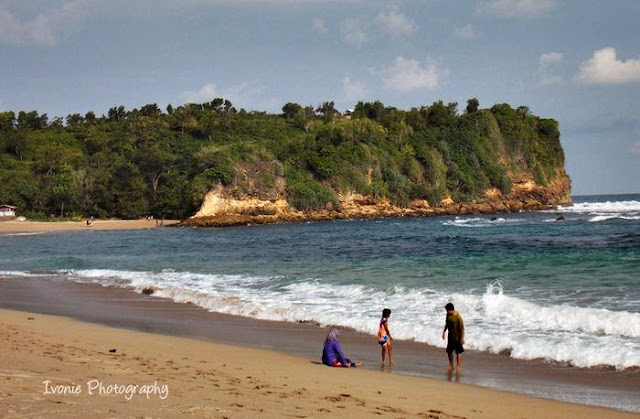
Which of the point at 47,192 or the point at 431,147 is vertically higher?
the point at 431,147

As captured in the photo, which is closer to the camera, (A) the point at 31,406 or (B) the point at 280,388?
(A) the point at 31,406

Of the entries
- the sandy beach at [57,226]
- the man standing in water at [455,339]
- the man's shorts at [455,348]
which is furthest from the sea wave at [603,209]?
the man's shorts at [455,348]

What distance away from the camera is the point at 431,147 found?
99875 millimetres

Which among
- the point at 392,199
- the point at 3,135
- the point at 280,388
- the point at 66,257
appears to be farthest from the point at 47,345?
the point at 3,135

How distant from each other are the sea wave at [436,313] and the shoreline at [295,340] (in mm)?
462

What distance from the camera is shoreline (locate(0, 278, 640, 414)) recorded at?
8.93 m

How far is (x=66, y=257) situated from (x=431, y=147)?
73870 millimetres

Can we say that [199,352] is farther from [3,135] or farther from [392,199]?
[3,135]

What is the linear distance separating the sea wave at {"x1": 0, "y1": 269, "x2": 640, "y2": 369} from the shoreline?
→ 18.2 inches

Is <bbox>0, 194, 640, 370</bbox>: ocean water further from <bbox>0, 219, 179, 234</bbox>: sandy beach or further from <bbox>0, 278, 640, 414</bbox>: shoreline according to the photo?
<bbox>0, 219, 179, 234</bbox>: sandy beach

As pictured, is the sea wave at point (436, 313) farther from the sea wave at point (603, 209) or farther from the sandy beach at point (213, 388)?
the sea wave at point (603, 209)

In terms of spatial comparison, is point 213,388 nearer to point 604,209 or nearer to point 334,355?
point 334,355

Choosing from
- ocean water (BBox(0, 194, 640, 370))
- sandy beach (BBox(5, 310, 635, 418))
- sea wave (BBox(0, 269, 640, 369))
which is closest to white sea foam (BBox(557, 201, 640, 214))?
ocean water (BBox(0, 194, 640, 370))

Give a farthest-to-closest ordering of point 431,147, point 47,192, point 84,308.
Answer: point 431,147 → point 47,192 → point 84,308
